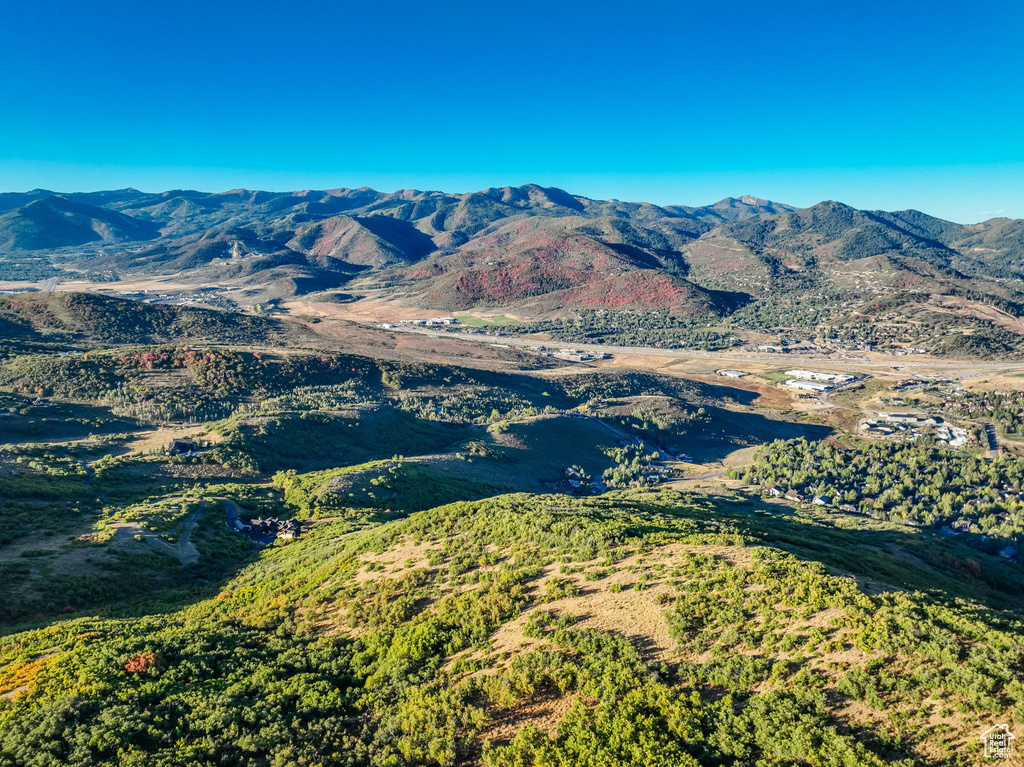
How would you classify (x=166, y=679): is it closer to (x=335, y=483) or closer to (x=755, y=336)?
(x=335, y=483)

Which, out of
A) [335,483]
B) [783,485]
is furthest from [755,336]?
[335,483]

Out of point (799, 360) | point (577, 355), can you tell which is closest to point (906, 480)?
point (799, 360)

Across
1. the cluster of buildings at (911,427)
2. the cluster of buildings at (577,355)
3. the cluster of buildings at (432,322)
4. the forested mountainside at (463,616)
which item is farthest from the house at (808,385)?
the cluster of buildings at (432,322)

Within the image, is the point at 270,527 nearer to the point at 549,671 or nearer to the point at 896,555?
the point at 549,671

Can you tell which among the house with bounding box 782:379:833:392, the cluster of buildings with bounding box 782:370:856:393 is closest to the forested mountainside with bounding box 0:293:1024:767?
the house with bounding box 782:379:833:392

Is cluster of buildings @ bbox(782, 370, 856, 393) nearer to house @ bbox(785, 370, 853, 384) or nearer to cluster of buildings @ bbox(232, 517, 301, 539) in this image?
house @ bbox(785, 370, 853, 384)

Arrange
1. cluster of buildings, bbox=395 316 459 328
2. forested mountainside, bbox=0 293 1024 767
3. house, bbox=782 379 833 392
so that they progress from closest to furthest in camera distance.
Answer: forested mountainside, bbox=0 293 1024 767, house, bbox=782 379 833 392, cluster of buildings, bbox=395 316 459 328
